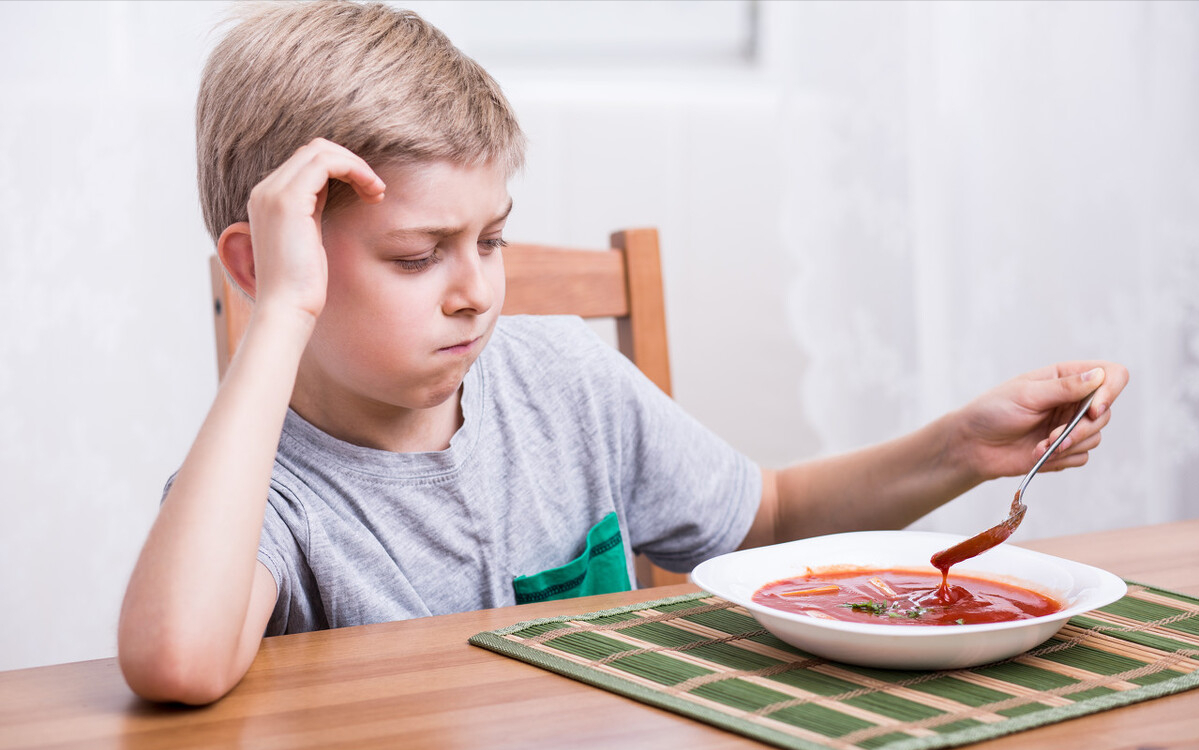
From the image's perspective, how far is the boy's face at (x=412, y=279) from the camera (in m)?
0.82

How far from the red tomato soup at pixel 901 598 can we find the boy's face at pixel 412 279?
31cm

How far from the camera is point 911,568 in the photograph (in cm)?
76

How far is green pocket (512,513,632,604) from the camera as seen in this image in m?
0.96

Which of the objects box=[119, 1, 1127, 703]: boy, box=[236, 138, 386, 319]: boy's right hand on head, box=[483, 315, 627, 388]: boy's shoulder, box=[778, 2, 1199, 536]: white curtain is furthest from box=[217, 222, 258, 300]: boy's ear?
box=[778, 2, 1199, 536]: white curtain

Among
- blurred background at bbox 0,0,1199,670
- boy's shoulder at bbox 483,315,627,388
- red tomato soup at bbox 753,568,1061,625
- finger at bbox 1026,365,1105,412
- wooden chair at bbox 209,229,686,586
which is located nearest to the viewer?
red tomato soup at bbox 753,568,1061,625

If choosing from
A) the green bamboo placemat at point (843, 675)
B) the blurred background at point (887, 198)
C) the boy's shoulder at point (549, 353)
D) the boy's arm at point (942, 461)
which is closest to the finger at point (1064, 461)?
the boy's arm at point (942, 461)

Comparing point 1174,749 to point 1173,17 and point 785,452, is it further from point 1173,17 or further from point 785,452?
point 1173,17

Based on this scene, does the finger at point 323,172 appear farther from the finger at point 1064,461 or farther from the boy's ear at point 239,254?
the finger at point 1064,461

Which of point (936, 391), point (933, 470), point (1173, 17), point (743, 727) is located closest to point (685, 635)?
point (743, 727)

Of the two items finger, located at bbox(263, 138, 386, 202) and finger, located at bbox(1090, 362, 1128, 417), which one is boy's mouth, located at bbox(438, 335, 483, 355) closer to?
finger, located at bbox(263, 138, 386, 202)

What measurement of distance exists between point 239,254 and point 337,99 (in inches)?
6.3

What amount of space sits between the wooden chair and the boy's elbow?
669 millimetres

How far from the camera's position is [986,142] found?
6.12ft

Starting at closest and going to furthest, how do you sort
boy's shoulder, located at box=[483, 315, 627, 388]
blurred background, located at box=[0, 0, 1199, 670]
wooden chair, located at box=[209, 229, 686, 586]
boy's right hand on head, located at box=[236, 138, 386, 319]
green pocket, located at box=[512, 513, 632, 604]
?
boy's right hand on head, located at box=[236, 138, 386, 319]
green pocket, located at box=[512, 513, 632, 604]
boy's shoulder, located at box=[483, 315, 627, 388]
wooden chair, located at box=[209, 229, 686, 586]
blurred background, located at box=[0, 0, 1199, 670]
